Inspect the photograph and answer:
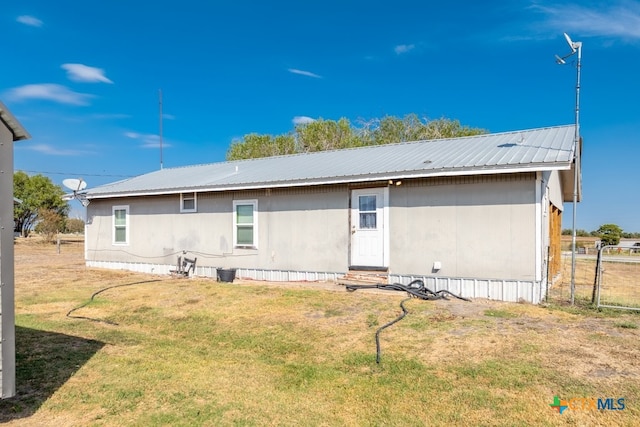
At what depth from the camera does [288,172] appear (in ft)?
39.1

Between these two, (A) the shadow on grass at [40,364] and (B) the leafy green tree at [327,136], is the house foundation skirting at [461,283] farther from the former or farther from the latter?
(B) the leafy green tree at [327,136]

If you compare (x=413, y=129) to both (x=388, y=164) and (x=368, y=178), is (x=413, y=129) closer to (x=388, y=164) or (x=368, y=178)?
(x=388, y=164)

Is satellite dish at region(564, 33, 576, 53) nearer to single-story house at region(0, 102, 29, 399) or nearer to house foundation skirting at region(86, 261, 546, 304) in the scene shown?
house foundation skirting at region(86, 261, 546, 304)

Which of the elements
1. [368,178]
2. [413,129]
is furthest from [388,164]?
[413,129]

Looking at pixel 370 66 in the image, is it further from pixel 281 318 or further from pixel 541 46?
pixel 281 318

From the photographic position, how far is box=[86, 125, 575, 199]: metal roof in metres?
8.48

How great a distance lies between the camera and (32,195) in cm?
3950

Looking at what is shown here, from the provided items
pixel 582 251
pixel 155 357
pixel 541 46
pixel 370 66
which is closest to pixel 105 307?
pixel 155 357

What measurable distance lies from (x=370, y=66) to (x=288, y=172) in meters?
17.9

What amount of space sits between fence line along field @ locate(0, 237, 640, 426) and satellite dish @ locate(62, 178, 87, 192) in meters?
7.53

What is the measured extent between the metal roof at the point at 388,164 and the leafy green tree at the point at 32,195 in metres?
30.5

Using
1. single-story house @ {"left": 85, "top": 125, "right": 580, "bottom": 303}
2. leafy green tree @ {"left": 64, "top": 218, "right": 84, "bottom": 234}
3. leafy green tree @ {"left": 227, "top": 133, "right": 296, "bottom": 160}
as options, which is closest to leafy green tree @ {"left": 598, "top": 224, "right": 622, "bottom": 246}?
single-story house @ {"left": 85, "top": 125, "right": 580, "bottom": 303}

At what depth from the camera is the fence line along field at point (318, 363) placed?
3.70 m

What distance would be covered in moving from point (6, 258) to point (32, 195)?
43591mm
